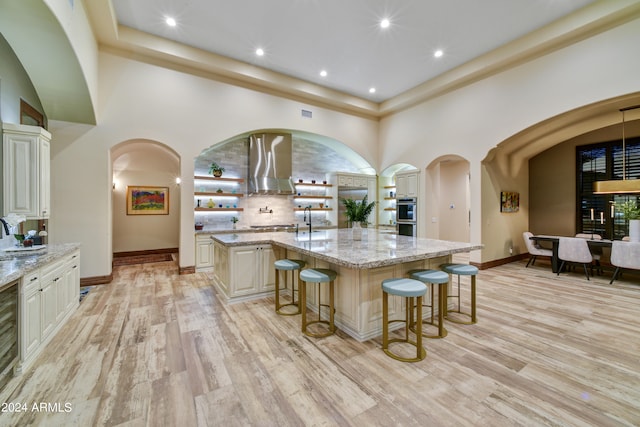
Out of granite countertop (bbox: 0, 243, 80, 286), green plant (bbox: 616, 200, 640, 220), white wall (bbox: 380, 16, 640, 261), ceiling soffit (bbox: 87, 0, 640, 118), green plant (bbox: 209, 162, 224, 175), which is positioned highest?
ceiling soffit (bbox: 87, 0, 640, 118)

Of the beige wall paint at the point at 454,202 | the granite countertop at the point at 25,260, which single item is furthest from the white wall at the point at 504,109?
the granite countertop at the point at 25,260

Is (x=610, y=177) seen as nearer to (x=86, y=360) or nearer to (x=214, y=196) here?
(x=214, y=196)

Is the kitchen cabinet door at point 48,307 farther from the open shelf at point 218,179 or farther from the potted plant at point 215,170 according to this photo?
the potted plant at point 215,170

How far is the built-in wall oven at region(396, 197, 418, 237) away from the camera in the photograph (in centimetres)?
763

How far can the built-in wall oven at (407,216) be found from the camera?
7629 mm

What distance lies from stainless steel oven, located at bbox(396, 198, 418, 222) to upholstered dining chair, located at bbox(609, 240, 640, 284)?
3.81 meters

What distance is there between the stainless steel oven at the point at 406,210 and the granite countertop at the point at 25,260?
7130mm

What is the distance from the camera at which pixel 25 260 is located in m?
2.69

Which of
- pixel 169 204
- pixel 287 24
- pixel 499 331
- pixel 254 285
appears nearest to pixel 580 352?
pixel 499 331

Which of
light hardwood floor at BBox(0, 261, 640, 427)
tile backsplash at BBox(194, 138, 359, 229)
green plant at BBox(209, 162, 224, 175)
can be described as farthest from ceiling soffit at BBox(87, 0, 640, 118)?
light hardwood floor at BBox(0, 261, 640, 427)

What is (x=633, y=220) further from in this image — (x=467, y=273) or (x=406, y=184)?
(x=406, y=184)

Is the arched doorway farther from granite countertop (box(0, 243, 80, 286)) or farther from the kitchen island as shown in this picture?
Answer: the kitchen island

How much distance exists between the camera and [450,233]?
9.25 m

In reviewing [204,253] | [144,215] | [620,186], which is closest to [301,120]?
[204,253]
